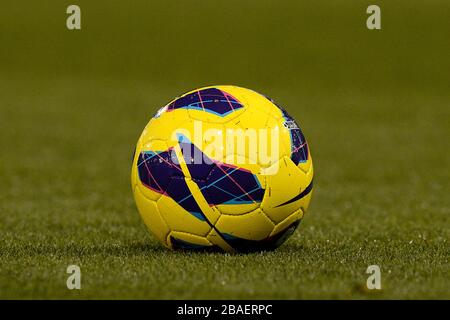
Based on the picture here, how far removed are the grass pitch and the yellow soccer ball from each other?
0.26m

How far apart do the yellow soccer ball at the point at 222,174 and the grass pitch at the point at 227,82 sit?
265 millimetres

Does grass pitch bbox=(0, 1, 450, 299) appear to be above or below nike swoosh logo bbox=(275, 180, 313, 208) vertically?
below

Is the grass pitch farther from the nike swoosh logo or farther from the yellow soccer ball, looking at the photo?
the nike swoosh logo

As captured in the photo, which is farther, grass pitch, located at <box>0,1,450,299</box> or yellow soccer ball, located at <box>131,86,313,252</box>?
yellow soccer ball, located at <box>131,86,313,252</box>

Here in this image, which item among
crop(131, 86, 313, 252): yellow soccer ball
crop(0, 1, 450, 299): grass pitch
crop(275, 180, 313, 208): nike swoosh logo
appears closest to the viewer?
crop(0, 1, 450, 299): grass pitch

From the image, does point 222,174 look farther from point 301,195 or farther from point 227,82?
point 227,82

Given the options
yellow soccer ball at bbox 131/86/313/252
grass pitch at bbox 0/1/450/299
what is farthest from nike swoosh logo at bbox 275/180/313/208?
grass pitch at bbox 0/1/450/299

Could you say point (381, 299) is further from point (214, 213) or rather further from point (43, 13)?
point (43, 13)

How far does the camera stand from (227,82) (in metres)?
32.3

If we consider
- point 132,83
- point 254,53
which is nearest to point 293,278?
point 132,83

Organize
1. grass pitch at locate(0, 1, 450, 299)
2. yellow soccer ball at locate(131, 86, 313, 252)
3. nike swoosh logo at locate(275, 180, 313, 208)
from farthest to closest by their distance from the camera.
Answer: nike swoosh logo at locate(275, 180, 313, 208), yellow soccer ball at locate(131, 86, 313, 252), grass pitch at locate(0, 1, 450, 299)

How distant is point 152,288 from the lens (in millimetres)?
6320

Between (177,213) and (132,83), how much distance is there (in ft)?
84.4

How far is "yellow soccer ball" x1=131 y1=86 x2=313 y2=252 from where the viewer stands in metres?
7.57
